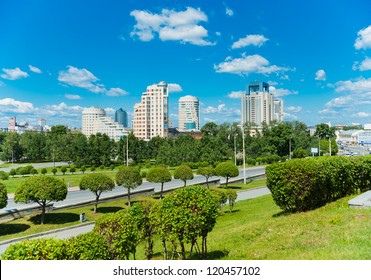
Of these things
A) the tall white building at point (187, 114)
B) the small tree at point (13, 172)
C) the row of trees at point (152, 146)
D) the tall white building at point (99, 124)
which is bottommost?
the small tree at point (13, 172)

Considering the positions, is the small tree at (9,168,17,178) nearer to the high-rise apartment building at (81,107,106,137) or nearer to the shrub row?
the high-rise apartment building at (81,107,106,137)

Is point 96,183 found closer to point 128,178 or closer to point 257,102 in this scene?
point 128,178

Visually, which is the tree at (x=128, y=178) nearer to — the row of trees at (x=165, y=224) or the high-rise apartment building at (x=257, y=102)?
the row of trees at (x=165, y=224)

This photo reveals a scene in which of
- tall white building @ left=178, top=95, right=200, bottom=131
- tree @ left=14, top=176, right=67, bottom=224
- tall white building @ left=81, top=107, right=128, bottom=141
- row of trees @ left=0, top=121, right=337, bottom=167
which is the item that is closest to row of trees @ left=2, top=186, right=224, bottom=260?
tree @ left=14, top=176, right=67, bottom=224

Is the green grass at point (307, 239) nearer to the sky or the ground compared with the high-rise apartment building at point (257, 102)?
nearer to the ground

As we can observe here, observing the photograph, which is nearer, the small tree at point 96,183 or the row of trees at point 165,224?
the row of trees at point 165,224

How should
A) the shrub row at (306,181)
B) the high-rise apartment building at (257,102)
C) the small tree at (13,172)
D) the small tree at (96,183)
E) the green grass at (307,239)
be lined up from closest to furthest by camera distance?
the green grass at (307,239), the shrub row at (306,181), the small tree at (96,183), the small tree at (13,172), the high-rise apartment building at (257,102)

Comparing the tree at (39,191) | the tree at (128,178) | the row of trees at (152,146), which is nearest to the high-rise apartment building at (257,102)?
the row of trees at (152,146)

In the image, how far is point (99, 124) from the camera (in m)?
25.8

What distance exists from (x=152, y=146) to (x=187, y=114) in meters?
9.16

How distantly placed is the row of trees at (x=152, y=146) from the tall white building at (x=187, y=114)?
322 centimetres

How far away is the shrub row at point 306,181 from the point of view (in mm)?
6145

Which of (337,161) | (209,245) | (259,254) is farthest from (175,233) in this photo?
(337,161)

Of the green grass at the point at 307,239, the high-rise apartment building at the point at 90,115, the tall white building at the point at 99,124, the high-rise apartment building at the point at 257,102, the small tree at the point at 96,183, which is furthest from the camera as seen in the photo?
the tall white building at the point at 99,124
